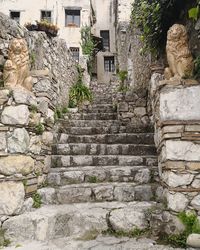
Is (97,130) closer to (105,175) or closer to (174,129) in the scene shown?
(105,175)

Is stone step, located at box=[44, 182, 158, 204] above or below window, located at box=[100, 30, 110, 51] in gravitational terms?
below

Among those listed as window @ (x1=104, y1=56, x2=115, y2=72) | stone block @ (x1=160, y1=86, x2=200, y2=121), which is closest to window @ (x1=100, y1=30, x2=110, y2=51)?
window @ (x1=104, y1=56, x2=115, y2=72)

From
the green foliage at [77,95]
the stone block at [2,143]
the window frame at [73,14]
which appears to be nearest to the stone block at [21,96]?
the stone block at [2,143]

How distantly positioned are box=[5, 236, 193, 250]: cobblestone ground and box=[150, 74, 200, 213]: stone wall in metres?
0.47

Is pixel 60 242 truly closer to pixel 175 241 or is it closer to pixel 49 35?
pixel 175 241

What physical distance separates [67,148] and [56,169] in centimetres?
58

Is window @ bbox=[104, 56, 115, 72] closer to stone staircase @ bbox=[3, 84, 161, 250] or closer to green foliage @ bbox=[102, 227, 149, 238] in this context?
stone staircase @ bbox=[3, 84, 161, 250]

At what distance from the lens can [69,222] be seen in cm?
309

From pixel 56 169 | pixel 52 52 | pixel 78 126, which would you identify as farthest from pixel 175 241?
pixel 52 52

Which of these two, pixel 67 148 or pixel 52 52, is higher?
pixel 52 52

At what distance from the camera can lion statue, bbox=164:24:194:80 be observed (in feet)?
10.4

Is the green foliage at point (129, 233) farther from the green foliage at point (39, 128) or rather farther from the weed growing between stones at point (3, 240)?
the green foliage at point (39, 128)

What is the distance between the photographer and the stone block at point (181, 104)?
3.00m

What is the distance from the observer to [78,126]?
20.1 feet
